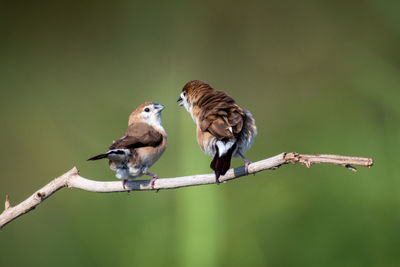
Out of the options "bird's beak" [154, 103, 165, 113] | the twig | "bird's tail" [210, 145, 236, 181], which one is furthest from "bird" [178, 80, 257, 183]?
"bird's beak" [154, 103, 165, 113]

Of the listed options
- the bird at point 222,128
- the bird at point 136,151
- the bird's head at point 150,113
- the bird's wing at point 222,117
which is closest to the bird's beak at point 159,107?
the bird's head at point 150,113

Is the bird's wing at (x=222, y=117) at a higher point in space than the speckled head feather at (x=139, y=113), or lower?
lower

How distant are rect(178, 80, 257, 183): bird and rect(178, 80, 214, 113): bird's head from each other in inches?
2.1

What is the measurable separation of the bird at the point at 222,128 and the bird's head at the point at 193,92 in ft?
0.17

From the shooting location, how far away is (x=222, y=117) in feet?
8.27

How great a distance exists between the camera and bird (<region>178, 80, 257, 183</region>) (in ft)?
7.96

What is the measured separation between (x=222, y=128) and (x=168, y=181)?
470 mm

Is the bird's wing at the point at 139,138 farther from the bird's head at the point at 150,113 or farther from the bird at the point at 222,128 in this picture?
the bird at the point at 222,128

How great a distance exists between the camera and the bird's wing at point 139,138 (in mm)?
2634

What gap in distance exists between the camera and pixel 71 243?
3.86 m

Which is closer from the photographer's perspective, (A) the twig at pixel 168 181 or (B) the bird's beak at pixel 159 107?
(A) the twig at pixel 168 181

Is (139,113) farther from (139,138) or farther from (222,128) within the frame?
(222,128)

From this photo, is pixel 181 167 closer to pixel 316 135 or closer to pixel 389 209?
pixel 316 135

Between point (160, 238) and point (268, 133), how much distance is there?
1.64 meters
